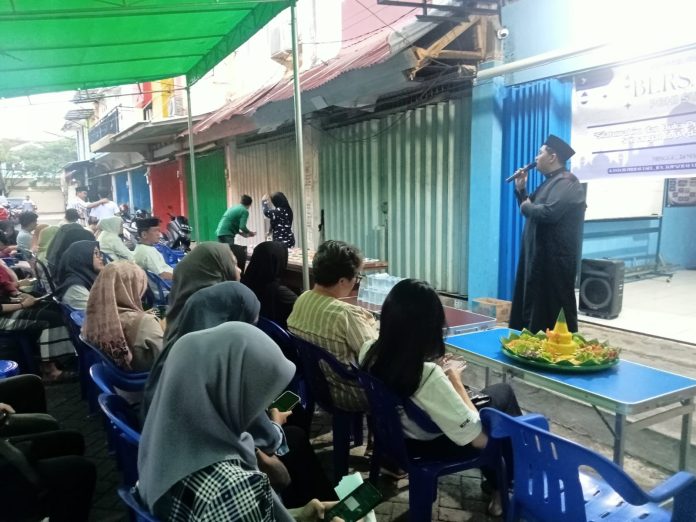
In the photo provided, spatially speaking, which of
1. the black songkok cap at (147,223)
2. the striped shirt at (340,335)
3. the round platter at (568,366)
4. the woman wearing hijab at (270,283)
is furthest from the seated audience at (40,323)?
the round platter at (568,366)

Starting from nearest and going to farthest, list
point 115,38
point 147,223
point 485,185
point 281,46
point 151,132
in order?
point 115,38, point 485,185, point 147,223, point 281,46, point 151,132

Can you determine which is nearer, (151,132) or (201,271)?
(201,271)

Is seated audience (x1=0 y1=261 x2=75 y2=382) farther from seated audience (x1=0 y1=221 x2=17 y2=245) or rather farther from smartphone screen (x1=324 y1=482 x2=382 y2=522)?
seated audience (x1=0 y1=221 x2=17 y2=245)

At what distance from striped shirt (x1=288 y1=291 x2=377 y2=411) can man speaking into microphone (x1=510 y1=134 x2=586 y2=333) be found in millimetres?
2104

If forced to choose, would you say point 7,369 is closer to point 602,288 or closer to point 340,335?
point 340,335

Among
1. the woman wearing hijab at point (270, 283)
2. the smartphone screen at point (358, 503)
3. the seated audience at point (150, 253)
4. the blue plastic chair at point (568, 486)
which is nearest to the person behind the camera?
the blue plastic chair at point (568, 486)

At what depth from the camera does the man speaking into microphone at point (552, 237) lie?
420cm

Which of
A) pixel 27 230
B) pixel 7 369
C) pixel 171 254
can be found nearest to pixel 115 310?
pixel 7 369

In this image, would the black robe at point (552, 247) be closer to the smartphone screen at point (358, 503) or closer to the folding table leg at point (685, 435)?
the folding table leg at point (685, 435)

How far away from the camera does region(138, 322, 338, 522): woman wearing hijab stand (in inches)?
55.9

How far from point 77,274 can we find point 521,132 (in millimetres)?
4419

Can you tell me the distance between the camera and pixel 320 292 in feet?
9.55

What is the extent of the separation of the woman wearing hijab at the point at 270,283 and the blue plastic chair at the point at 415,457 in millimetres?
1536

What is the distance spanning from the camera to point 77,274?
4488 mm
